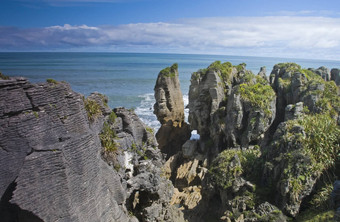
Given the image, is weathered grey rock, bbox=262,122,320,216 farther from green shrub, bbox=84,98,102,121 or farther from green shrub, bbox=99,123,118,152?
green shrub, bbox=84,98,102,121

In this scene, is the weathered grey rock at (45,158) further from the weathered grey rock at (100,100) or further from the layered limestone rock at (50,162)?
the weathered grey rock at (100,100)

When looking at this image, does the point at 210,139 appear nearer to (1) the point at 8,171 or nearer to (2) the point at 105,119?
(2) the point at 105,119

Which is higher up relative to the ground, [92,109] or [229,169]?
[92,109]

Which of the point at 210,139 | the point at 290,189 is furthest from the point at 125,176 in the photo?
the point at 210,139

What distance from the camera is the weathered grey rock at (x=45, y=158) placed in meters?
8.20

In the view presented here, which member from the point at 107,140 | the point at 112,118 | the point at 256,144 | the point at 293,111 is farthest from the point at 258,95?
the point at 107,140

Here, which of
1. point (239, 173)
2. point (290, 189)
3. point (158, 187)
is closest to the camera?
point (290, 189)

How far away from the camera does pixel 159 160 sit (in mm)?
16484

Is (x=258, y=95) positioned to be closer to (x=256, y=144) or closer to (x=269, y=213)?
(x=256, y=144)

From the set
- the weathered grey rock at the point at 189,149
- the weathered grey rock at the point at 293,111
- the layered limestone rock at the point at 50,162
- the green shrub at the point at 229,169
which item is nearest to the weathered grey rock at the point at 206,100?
the weathered grey rock at the point at 189,149

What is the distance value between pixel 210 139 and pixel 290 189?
595 inches

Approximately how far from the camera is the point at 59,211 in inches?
338

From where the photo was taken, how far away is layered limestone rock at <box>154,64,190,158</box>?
32031 mm

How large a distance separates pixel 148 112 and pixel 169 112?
67.5 feet
